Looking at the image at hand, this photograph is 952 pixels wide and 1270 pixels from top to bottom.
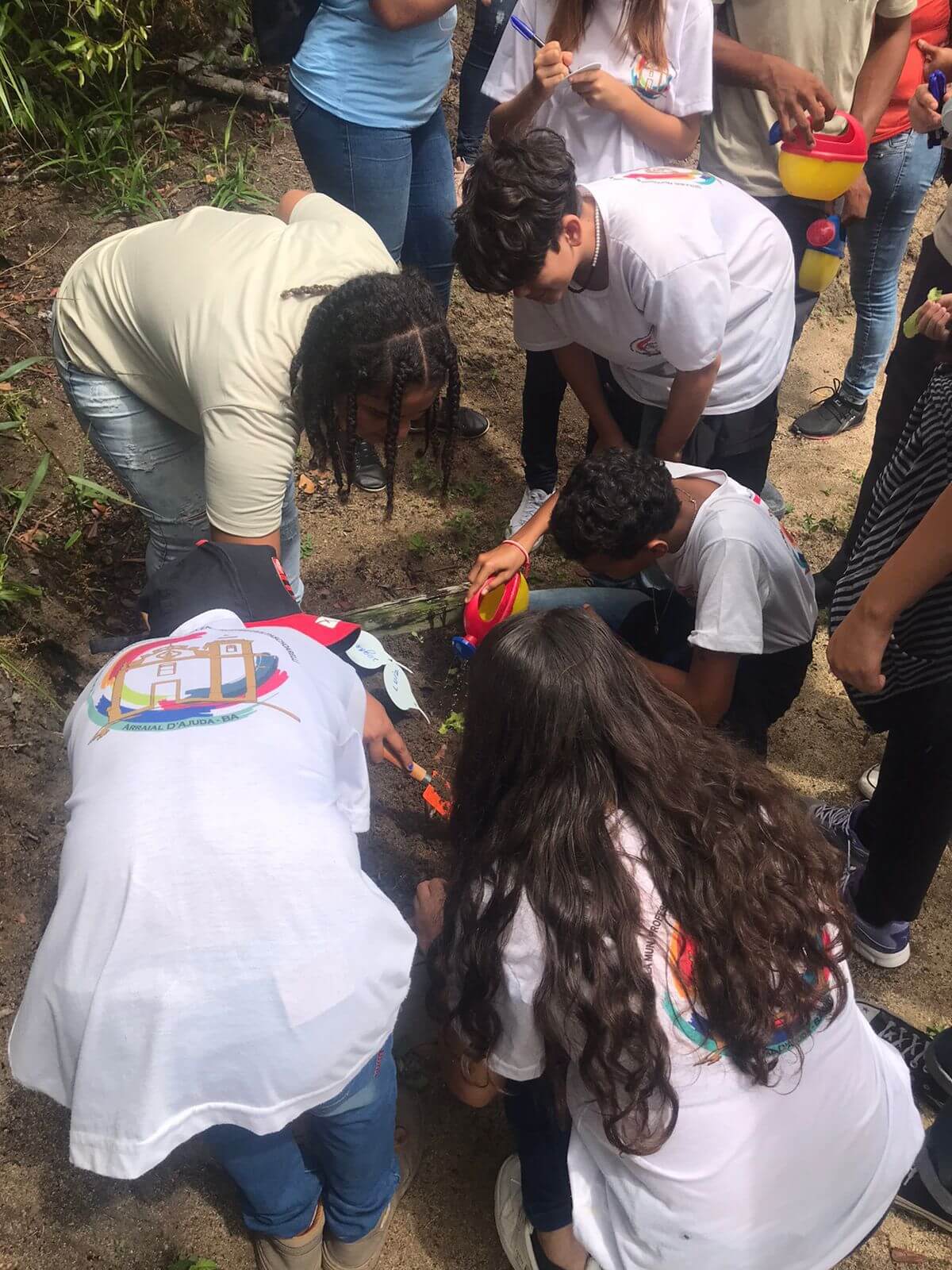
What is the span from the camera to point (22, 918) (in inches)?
78.4

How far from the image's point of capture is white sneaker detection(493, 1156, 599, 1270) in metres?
1.70

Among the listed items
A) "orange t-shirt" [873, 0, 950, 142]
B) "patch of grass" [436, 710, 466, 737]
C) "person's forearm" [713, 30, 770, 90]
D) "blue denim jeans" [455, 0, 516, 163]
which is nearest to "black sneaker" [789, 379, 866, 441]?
"orange t-shirt" [873, 0, 950, 142]

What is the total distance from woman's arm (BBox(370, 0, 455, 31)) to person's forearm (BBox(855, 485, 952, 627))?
1745 millimetres

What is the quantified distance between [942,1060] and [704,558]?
44.1 inches

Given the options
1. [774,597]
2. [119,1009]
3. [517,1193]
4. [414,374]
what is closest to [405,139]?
[414,374]

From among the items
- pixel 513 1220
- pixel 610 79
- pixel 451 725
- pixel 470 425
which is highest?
pixel 610 79

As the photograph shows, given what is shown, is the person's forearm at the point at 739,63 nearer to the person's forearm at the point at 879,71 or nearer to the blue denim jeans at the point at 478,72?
the person's forearm at the point at 879,71

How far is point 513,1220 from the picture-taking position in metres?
1.73

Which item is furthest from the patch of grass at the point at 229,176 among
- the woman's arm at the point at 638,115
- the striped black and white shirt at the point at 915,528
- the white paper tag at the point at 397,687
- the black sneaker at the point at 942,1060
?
the black sneaker at the point at 942,1060

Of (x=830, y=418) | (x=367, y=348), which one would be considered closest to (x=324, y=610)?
(x=367, y=348)

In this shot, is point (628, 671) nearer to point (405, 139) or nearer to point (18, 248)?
point (405, 139)

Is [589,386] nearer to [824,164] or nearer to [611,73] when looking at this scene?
[611,73]

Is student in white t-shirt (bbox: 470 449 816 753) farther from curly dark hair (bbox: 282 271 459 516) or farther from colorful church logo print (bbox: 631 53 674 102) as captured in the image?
colorful church logo print (bbox: 631 53 674 102)

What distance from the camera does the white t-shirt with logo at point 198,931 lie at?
3.39 ft
